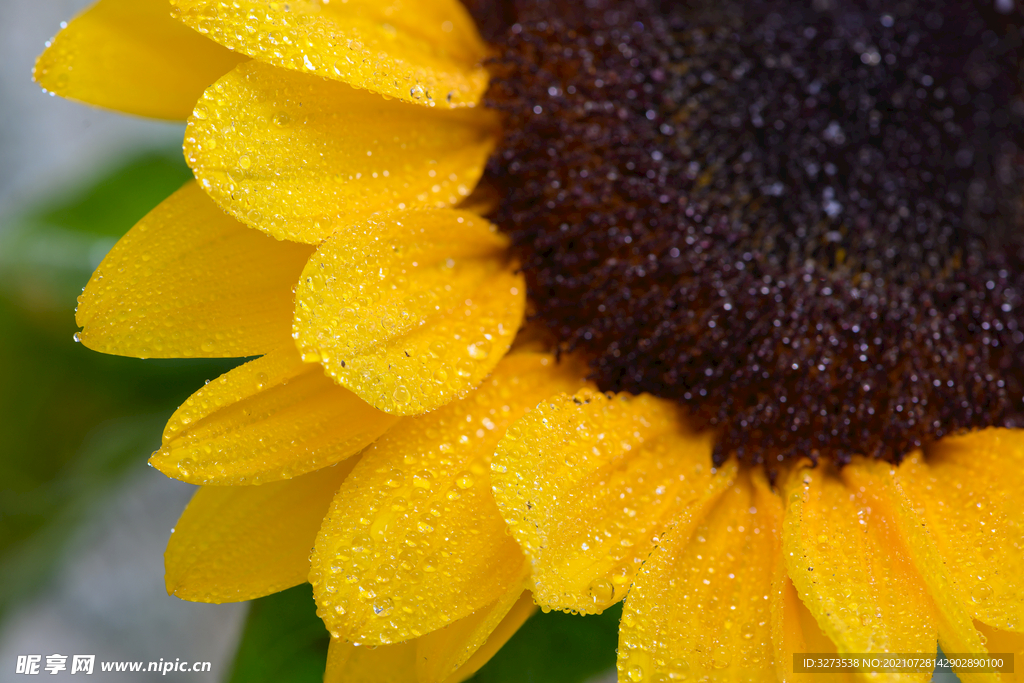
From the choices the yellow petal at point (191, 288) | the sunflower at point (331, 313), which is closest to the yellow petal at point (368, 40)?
the sunflower at point (331, 313)

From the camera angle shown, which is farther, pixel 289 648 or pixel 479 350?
pixel 289 648

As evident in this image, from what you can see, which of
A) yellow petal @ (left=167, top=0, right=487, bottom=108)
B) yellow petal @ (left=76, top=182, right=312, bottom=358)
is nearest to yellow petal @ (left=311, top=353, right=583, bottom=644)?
yellow petal @ (left=76, top=182, right=312, bottom=358)

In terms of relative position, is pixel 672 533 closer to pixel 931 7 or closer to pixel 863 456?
pixel 863 456

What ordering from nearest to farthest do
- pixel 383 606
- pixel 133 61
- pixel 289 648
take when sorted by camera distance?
1. pixel 383 606
2. pixel 133 61
3. pixel 289 648

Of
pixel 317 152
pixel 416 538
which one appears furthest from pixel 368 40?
pixel 416 538

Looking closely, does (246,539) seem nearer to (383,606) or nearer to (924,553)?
(383,606)

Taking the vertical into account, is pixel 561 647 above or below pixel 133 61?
below

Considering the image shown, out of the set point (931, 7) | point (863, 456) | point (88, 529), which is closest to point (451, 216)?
point (863, 456)

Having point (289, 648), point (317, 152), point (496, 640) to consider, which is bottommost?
point (289, 648)

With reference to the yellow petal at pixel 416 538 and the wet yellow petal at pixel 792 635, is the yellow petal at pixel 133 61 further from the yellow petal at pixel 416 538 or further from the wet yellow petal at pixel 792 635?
the wet yellow petal at pixel 792 635
